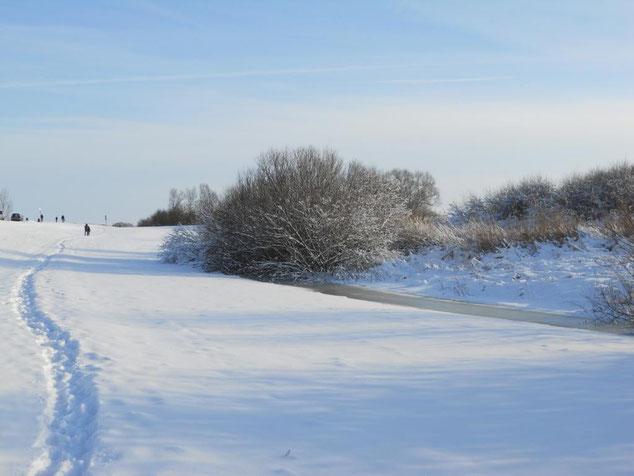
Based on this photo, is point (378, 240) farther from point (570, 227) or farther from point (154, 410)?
point (154, 410)

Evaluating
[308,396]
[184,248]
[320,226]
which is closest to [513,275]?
[320,226]

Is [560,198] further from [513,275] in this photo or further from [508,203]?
[513,275]

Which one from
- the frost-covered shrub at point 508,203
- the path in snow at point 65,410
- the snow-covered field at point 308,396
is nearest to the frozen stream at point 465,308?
the snow-covered field at point 308,396

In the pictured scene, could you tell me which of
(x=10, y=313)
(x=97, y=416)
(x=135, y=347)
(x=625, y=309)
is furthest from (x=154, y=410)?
(x=625, y=309)

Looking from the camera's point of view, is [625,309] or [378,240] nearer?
[625,309]

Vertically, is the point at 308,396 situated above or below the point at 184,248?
below

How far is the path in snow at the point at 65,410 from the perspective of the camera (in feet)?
16.6

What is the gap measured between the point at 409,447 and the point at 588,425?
1.72 m

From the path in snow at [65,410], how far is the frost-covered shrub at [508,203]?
92.2 feet

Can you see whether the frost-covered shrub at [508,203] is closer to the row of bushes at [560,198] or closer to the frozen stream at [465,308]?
the row of bushes at [560,198]

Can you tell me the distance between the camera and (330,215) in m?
25.8

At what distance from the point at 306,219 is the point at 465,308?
9694mm

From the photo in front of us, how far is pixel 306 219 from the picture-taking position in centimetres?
2564

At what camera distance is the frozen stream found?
14.0 m
